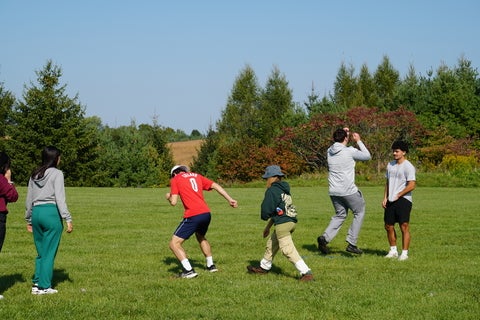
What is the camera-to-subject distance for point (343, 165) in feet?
37.2

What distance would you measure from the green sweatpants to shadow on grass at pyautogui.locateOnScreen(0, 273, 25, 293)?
2.38ft

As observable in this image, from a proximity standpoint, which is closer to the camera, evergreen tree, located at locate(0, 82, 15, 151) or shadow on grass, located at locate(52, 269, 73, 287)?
shadow on grass, located at locate(52, 269, 73, 287)

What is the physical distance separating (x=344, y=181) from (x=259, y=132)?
4377 centimetres

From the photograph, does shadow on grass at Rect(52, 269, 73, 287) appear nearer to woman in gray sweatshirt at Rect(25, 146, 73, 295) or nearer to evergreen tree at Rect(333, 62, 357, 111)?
woman in gray sweatshirt at Rect(25, 146, 73, 295)

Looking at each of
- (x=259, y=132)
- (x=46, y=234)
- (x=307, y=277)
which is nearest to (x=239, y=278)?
(x=307, y=277)

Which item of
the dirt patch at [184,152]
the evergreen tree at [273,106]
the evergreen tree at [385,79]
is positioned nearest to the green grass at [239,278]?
the evergreen tree at [273,106]

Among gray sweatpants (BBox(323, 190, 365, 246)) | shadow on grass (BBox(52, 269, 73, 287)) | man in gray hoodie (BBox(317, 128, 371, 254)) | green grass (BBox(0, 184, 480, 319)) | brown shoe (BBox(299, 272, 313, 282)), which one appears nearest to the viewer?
green grass (BBox(0, 184, 480, 319))

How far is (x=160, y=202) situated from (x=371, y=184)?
1751 centimetres

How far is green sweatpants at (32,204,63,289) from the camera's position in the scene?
316 inches

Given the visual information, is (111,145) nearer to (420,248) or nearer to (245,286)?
(420,248)

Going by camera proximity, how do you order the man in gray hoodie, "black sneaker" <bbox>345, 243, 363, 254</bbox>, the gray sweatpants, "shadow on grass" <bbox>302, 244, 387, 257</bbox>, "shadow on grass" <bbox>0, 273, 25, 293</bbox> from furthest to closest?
"shadow on grass" <bbox>302, 244, 387, 257</bbox> → "black sneaker" <bbox>345, 243, 363, 254</bbox> → the gray sweatpants → the man in gray hoodie → "shadow on grass" <bbox>0, 273, 25, 293</bbox>

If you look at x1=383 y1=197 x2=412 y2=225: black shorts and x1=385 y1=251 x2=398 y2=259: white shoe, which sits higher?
x1=383 y1=197 x2=412 y2=225: black shorts

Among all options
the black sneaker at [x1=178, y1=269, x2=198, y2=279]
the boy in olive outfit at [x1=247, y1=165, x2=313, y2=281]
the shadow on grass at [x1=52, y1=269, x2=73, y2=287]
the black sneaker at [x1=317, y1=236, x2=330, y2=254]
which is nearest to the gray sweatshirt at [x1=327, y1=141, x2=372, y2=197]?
the black sneaker at [x1=317, y1=236, x2=330, y2=254]

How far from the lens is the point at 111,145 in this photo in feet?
170
